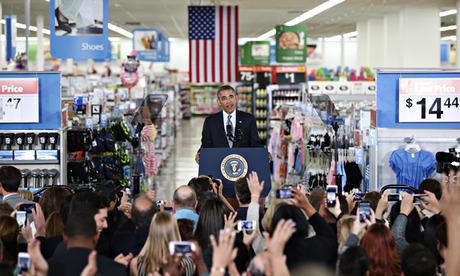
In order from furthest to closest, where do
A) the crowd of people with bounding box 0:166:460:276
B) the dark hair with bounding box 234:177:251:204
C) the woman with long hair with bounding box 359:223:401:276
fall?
1. the dark hair with bounding box 234:177:251:204
2. the woman with long hair with bounding box 359:223:401:276
3. the crowd of people with bounding box 0:166:460:276

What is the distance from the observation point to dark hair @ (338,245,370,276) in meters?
4.23

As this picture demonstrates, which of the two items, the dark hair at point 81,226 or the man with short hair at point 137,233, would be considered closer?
the dark hair at point 81,226

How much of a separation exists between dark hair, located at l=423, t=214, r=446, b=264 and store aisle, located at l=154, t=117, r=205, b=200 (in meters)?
9.88

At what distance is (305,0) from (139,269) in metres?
16.5

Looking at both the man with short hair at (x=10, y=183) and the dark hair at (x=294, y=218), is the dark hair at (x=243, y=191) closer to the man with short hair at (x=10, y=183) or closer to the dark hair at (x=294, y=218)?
the dark hair at (x=294, y=218)

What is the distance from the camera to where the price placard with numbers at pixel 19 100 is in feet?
34.2

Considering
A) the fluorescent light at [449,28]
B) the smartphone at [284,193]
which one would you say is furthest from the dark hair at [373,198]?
the fluorescent light at [449,28]

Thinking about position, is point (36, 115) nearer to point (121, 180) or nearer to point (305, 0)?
point (121, 180)

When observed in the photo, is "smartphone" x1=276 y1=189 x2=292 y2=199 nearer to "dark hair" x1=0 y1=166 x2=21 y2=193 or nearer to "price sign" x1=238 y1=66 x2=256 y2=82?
"dark hair" x1=0 y1=166 x2=21 y2=193

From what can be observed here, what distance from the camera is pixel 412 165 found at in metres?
9.86

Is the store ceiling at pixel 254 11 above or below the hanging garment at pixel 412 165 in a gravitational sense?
above

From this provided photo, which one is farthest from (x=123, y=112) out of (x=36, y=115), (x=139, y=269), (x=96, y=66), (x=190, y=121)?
(x=96, y=66)

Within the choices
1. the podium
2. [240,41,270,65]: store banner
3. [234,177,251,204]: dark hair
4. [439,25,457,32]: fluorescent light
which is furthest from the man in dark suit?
[439,25,457,32]: fluorescent light

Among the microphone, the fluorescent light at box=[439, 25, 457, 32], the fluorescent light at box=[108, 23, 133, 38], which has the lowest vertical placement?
the microphone
